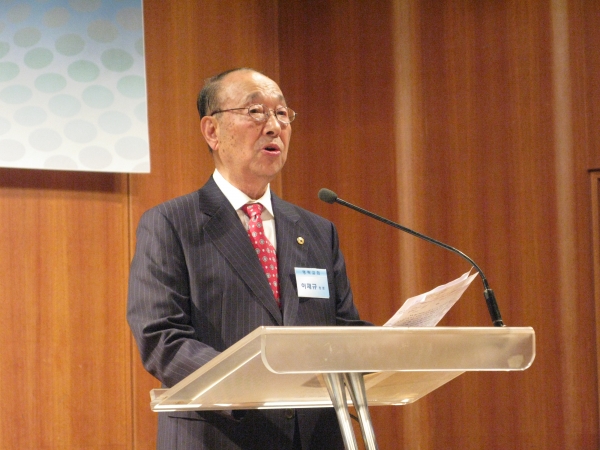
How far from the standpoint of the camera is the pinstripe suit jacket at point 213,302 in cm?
188

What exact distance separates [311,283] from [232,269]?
9.0 inches

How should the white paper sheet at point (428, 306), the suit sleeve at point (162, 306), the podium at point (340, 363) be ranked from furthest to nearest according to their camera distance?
the suit sleeve at point (162, 306) < the white paper sheet at point (428, 306) < the podium at point (340, 363)

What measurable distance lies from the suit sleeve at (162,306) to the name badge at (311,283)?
1.00ft

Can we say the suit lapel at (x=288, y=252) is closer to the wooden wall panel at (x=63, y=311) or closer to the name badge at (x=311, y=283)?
the name badge at (x=311, y=283)

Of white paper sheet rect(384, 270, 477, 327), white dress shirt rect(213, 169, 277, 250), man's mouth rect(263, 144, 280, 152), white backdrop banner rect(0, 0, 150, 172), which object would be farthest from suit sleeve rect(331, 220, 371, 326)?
white backdrop banner rect(0, 0, 150, 172)

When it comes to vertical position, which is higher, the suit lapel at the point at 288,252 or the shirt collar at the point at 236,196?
the shirt collar at the point at 236,196

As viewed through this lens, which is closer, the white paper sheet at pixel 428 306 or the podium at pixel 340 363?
the podium at pixel 340 363

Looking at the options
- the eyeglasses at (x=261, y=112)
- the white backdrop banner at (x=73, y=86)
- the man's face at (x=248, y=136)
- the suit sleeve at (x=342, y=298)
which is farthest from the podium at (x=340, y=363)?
the white backdrop banner at (x=73, y=86)

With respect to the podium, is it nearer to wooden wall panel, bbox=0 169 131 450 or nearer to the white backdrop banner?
wooden wall panel, bbox=0 169 131 450

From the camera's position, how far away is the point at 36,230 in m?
3.21

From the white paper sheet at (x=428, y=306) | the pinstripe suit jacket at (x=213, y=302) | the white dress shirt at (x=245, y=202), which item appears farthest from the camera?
the white dress shirt at (x=245, y=202)

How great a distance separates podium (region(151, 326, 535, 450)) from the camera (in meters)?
1.23

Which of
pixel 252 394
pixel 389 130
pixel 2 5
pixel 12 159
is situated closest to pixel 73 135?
pixel 12 159

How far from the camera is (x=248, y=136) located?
Answer: 2.33m
